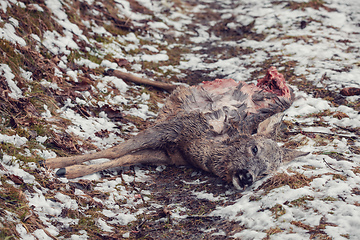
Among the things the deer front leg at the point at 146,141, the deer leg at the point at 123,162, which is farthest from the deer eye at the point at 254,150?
the deer leg at the point at 123,162

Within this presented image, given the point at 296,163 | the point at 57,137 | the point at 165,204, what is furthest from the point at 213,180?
the point at 57,137

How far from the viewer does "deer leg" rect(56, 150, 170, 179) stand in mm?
3637

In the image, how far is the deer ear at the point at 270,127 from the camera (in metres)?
4.64

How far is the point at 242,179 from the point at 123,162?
1.66 m

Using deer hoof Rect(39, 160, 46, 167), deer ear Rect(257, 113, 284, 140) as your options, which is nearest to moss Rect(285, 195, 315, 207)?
deer ear Rect(257, 113, 284, 140)

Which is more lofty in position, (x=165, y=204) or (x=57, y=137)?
(x=57, y=137)

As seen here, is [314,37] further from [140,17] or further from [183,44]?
[140,17]

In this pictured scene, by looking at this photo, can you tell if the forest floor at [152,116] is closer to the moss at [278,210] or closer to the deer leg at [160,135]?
the moss at [278,210]

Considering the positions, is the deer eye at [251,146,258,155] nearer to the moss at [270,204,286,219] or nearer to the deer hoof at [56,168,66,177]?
the moss at [270,204,286,219]

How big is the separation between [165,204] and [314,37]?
21.7 ft

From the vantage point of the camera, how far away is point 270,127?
4.71 metres

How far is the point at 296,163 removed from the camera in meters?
3.98

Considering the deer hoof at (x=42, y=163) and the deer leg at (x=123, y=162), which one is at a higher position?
the deer hoof at (x=42, y=163)

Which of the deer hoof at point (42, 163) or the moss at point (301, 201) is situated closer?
the moss at point (301, 201)
